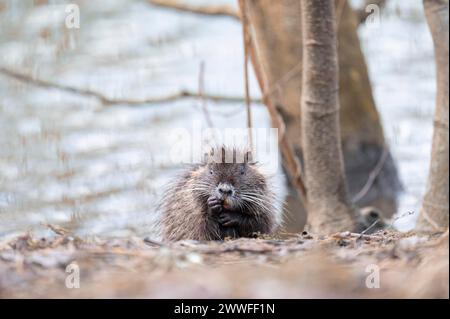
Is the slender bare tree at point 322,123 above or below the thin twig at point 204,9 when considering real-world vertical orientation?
below

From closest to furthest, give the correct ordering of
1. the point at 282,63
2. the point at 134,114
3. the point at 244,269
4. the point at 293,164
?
the point at 244,269
the point at 293,164
the point at 282,63
the point at 134,114

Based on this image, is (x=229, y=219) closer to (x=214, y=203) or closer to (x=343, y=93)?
(x=214, y=203)

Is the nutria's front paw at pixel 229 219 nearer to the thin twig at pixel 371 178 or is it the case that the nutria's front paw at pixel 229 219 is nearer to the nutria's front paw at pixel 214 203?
the nutria's front paw at pixel 214 203

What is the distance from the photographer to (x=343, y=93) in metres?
11.9

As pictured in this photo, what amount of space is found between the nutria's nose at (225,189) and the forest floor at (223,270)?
145cm

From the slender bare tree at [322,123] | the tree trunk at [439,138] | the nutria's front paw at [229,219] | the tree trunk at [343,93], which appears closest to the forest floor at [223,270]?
the nutria's front paw at [229,219]

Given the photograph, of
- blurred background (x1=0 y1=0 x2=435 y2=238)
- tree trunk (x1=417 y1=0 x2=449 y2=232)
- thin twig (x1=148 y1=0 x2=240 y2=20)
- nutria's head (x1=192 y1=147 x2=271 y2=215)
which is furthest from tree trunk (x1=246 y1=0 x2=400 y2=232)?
nutria's head (x1=192 y1=147 x2=271 y2=215)

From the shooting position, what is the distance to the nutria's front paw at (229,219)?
22.3 ft

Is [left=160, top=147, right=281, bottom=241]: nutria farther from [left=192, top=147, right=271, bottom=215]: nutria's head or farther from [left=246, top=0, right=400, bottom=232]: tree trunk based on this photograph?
[left=246, top=0, right=400, bottom=232]: tree trunk

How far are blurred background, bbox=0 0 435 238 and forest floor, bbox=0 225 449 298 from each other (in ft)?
14.9
